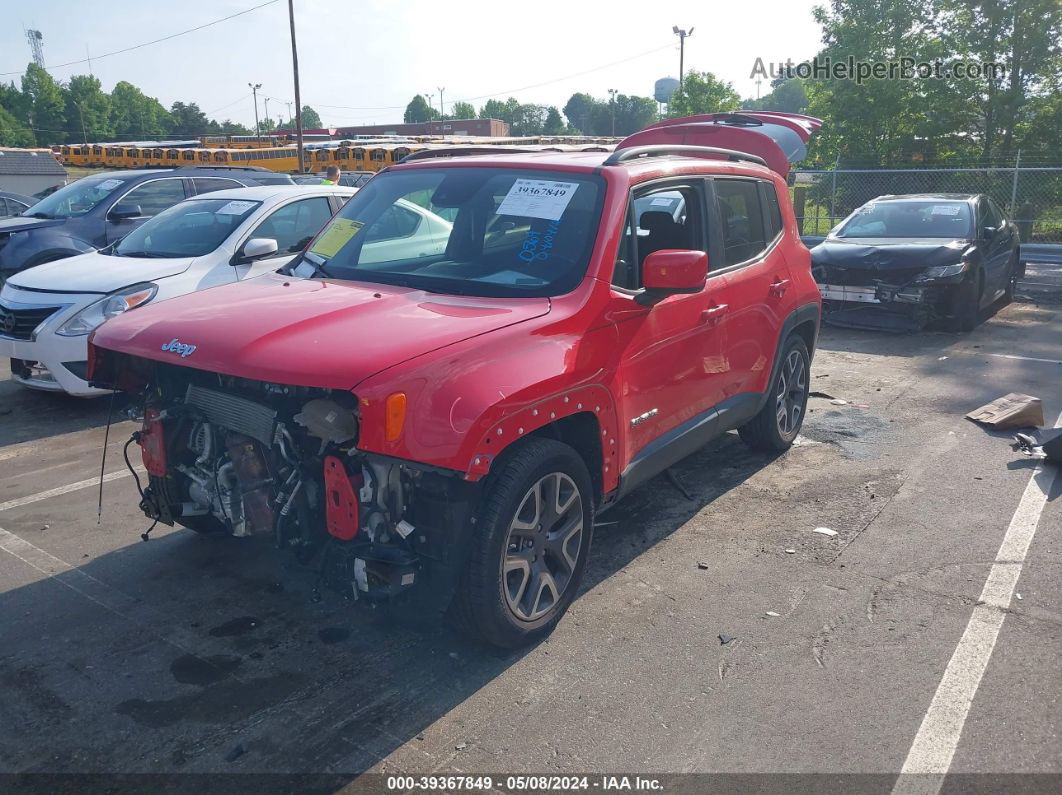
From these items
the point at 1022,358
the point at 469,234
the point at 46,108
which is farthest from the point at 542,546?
the point at 46,108

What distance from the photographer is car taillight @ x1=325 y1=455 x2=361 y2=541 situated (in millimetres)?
3400

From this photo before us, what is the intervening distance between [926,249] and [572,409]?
827 centimetres

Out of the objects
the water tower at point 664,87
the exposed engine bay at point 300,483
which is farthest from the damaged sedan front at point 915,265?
the water tower at point 664,87

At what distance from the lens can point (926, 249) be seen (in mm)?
10477

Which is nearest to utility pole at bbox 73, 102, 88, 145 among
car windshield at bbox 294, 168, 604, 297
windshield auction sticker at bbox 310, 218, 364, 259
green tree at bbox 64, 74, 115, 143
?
green tree at bbox 64, 74, 115, 143

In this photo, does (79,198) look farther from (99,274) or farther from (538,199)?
(538,199)

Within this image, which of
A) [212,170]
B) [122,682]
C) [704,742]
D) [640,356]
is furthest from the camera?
[212,170]

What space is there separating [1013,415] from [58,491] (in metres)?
6.88

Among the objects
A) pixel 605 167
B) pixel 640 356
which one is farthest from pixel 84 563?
pixel 605 167

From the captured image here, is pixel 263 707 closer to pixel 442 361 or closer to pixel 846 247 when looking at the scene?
pixel 442 361

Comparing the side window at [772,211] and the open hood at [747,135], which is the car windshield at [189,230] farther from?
the side window at [772,211]

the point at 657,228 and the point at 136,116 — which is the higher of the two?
the point at 136,116

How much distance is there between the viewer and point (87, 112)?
9494cm

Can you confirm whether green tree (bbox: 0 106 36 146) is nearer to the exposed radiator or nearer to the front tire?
the exposed radiator
